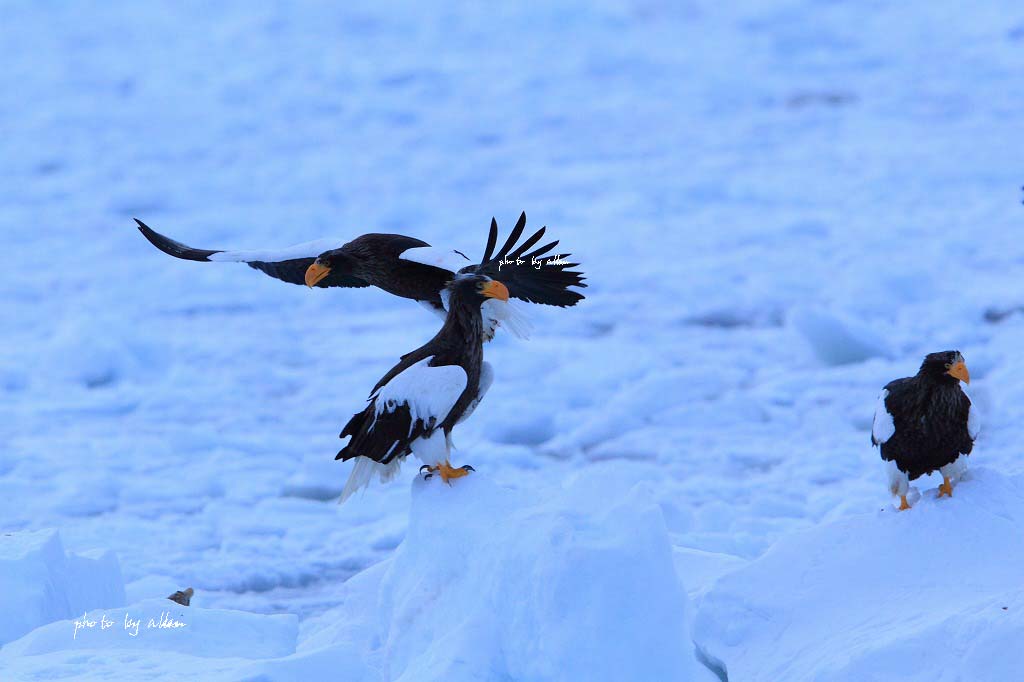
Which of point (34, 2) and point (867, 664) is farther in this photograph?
point (34, 2)

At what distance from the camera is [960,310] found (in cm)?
928

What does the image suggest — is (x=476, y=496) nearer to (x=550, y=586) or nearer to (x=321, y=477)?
(x=550, y=586)

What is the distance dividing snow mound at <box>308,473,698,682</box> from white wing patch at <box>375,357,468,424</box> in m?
0.59

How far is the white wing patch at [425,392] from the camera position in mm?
4465

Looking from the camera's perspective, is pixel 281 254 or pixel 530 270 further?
pixel 281 254

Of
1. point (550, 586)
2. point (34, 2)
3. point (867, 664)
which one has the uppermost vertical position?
point (34, 2)

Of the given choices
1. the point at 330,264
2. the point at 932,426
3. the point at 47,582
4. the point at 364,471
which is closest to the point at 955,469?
the point at 932,426

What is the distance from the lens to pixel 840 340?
29.5ft

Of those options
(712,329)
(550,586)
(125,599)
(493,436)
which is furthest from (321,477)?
(550,586)

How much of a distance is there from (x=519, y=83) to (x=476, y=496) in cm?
1211

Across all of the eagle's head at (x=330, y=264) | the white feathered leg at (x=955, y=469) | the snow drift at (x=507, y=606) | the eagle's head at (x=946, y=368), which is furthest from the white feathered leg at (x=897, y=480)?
the eagle's head at (x=330, y=264)

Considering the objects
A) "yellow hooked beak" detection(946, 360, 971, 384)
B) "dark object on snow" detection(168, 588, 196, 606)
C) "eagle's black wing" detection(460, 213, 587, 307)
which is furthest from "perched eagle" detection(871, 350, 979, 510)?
"dark object on snow" detection(168, 588, 196, 606)

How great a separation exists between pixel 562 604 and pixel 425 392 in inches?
43.2

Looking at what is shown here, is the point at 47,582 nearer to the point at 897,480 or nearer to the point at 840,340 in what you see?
the point at 897,480
